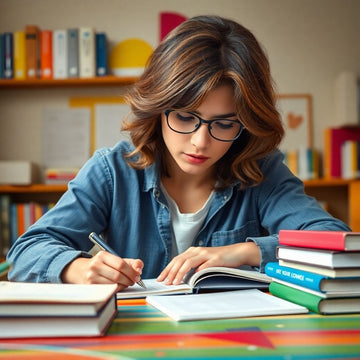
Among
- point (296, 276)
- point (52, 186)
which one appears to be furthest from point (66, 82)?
point (296, 276)

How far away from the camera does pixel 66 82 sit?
3264 mm

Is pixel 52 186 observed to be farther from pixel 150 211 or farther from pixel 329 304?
pixel 329 304

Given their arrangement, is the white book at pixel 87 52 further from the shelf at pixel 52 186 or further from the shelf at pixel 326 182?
the shelf at pixel 326 182

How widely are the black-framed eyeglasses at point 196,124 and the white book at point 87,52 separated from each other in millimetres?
2059

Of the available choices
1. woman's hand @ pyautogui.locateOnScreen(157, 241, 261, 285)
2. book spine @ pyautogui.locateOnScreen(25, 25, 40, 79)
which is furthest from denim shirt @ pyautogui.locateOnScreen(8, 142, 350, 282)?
book spine @ pyautogui.locateOnScreen(25, 25, 40, 79)

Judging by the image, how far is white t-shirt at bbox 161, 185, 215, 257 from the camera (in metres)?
1.43

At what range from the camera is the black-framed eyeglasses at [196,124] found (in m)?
1.23

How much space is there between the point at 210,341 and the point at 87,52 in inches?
111

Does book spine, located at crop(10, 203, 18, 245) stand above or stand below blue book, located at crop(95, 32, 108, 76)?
below

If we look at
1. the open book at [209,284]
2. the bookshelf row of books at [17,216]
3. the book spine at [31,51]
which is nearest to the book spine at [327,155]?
the bookshelf row of books at [17,216]

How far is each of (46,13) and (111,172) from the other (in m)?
2.40

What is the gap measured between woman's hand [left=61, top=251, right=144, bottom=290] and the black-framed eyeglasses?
42cm

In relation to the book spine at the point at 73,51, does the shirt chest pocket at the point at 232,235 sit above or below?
below

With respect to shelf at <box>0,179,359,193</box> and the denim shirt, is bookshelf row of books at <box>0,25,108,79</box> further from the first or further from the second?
the denim shirt
